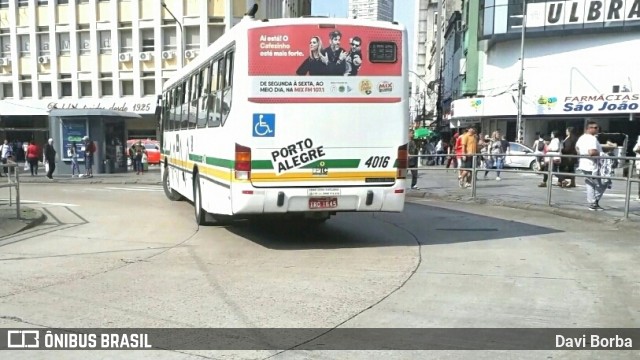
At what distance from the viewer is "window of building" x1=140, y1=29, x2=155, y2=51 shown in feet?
147

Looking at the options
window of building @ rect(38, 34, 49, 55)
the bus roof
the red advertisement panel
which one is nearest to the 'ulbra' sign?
the bus roof

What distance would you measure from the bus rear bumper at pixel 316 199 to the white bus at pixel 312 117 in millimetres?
15

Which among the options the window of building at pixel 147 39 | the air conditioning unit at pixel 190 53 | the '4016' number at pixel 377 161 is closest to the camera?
the '4016' number at pixel 377 161

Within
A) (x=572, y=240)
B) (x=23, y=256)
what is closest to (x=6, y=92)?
(x=23, y=256)

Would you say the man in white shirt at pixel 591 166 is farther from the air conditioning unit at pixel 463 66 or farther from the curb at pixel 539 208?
the air conditioning unit at pixel 463 66

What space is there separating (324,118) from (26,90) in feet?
154

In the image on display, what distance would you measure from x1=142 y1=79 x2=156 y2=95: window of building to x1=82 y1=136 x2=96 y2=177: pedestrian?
20.3 meters

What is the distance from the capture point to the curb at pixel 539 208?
10883 millimetres

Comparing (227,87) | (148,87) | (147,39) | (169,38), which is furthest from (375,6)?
(227,87)

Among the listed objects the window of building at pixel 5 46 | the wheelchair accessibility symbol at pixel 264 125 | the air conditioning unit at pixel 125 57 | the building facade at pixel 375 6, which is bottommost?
the wheelchair accessibility symbol at pixel 264 125

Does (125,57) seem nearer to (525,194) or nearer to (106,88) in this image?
(106,88)

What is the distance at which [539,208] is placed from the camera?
42.9 feet

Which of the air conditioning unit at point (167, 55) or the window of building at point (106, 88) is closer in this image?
the air conditioning unit at point (167, 55)

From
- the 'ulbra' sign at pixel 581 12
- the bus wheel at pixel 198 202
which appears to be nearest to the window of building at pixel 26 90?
the 'ulbra' sign at pixel 581 12
